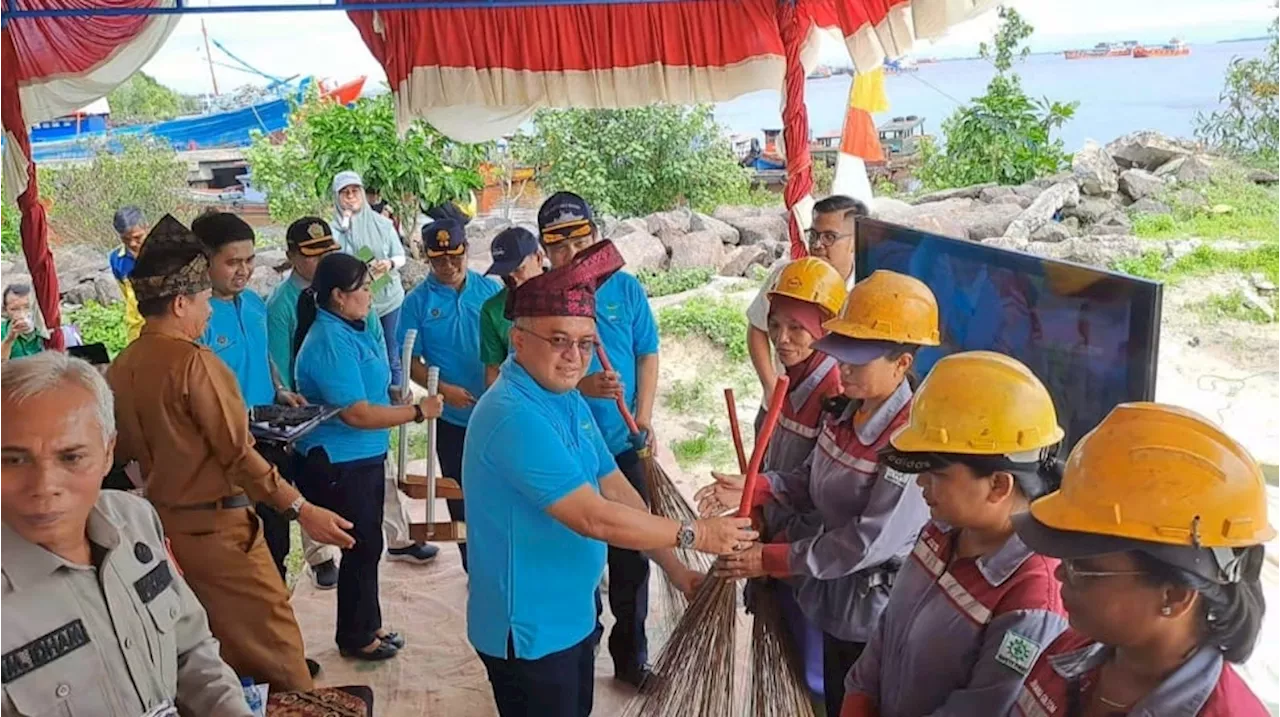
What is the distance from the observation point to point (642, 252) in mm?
10852

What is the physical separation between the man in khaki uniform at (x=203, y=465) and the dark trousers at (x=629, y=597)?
3.90 ft

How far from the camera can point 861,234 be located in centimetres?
352

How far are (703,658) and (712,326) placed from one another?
6316 mm

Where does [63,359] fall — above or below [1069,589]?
above

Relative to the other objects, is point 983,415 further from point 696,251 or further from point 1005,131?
point 1005,131

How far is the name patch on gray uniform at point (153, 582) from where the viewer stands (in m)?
1.61

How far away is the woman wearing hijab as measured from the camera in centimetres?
618

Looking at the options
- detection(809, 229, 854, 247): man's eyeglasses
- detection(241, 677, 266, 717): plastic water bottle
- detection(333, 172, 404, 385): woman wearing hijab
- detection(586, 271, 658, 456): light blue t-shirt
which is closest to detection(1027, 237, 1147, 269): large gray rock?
detection(333, 172, 404, 385): woman wearing hijab

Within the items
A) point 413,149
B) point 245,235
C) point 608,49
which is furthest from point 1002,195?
point 245,235

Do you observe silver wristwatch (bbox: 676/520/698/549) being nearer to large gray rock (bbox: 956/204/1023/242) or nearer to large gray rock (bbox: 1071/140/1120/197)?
large gray rock (bbox: 956/204/1023/242)

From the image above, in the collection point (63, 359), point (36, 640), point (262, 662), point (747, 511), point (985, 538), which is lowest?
Result: point (262, 662)

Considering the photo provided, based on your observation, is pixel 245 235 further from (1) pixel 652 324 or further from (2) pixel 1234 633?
(2) pixel 1234 633

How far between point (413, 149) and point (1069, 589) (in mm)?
7787

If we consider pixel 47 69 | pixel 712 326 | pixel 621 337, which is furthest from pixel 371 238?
pixel 712 326
